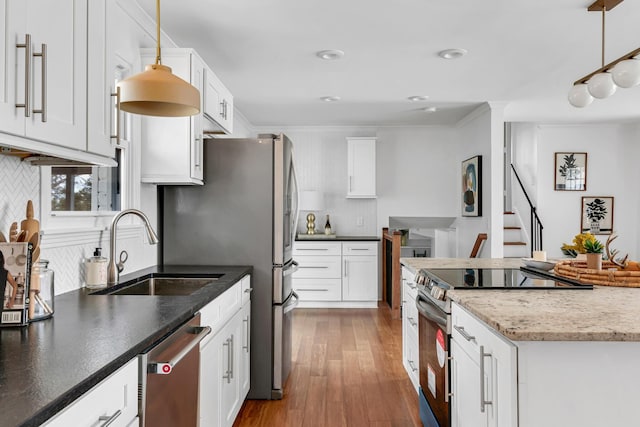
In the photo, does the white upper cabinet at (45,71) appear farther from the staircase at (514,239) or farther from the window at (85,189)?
the staircase at (514,239)

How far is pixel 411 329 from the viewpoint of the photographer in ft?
9.73

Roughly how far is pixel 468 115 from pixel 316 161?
2119 mm

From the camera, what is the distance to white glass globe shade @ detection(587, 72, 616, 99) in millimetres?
2410

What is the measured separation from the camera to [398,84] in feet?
14.3

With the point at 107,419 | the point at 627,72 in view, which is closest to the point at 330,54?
the point at 627,72

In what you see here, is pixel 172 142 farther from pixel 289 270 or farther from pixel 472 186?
pixel 472 186

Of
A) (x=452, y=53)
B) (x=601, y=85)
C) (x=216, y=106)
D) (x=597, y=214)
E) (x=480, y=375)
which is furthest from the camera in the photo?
(x=597, y=214)

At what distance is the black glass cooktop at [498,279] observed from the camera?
6.65 feet

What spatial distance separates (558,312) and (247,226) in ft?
6.54

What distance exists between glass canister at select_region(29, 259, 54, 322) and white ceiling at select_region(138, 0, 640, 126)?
1.81 meters

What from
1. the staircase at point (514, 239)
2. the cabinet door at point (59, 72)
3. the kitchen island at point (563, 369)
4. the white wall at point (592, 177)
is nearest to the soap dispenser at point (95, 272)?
the cabinet door at point (59, 72)

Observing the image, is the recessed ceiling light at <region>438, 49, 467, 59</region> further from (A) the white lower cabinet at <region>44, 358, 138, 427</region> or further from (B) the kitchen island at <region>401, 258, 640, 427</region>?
(A) the white lower cabinet at <region>44, 358, 138, 427</region>

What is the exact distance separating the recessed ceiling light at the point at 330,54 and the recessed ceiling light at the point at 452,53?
765 millimetres

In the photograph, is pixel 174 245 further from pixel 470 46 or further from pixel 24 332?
pixel 470 46
